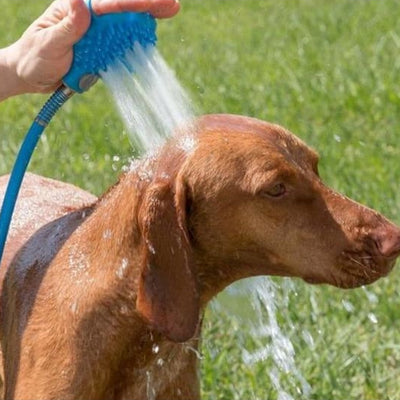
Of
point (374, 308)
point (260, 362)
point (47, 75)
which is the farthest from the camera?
point (374, 308)

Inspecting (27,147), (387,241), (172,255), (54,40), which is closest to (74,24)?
(54,40)

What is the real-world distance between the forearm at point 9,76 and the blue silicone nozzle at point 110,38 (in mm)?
320

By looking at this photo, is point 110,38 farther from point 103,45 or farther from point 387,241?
point 387,241

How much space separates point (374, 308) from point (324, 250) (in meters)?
2.23

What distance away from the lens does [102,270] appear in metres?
3.94

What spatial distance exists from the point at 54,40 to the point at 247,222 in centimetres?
82

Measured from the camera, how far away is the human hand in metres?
3.89

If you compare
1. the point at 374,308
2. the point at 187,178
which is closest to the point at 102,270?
the point at 187,178

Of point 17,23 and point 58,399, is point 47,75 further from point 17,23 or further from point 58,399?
point 17,23

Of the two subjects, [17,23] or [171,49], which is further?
[17,23]

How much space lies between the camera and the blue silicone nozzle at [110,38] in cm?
392

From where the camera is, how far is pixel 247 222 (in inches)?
149

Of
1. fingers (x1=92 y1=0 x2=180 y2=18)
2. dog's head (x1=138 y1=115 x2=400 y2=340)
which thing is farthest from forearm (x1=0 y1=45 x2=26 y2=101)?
dog's head (x1=138 y1=115 x2=400 y2=340)

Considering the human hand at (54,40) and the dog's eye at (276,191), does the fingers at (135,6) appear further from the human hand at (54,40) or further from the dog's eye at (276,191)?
the dog's eye at (276,191)
